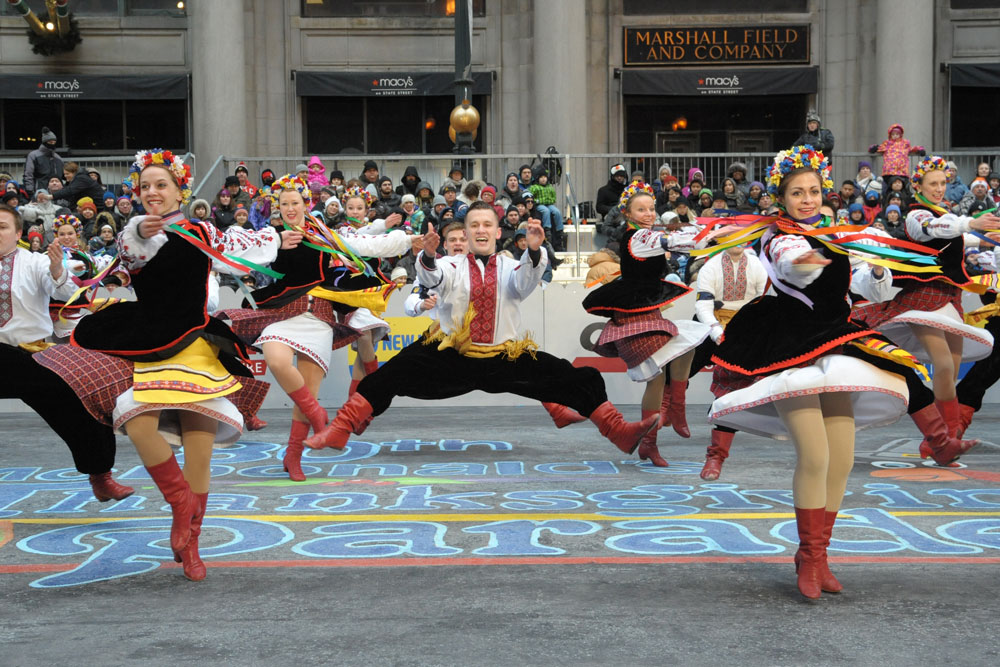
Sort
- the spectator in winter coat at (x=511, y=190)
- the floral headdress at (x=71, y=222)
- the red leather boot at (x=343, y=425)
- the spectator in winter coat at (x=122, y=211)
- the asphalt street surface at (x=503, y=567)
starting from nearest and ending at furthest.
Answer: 1. the asphalt street surface at (x=503, y=567)
2. the red leather boot at (x=343, y=425)
3. the floral headdress at (x=71, y=222)
4. the spectator in winter coat at (x=122, y=211)
5. the spectator in winter coat at (x=511, y=190)

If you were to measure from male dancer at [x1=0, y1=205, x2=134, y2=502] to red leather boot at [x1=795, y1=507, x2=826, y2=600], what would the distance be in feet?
12.3

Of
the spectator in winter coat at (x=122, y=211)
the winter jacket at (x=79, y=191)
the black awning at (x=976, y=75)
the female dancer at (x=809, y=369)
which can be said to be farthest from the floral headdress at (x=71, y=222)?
the black awning at (x=976, y=75)

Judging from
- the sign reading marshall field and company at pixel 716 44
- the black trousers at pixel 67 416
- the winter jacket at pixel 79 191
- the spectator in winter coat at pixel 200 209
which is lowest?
the black trousers at pixel 67 416

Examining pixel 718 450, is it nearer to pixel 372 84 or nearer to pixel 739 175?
pixel 739 175

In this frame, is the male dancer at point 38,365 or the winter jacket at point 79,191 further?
the winter jacket at point 79,191

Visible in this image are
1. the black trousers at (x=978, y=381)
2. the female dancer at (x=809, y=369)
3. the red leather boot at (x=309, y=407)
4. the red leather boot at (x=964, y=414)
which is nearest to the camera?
the female dancer at (x=809, y=369)

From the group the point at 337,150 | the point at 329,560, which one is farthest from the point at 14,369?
the point at 337,150

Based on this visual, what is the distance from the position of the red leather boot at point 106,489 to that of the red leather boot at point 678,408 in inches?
186

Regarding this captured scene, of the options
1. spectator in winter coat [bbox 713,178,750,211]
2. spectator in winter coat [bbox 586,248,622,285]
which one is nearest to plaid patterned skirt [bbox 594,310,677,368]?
spectator in winter coat [bbox 586,248,622,285]

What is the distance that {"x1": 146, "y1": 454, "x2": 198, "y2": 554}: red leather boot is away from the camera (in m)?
5.23

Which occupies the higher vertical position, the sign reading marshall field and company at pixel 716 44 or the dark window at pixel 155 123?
the sign reading marshall field and company at pixel 716 44

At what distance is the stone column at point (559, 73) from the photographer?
22.6 metres

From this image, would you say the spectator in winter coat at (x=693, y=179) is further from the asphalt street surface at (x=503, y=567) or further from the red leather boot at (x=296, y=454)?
the red leather boot at (x=296, y=454)

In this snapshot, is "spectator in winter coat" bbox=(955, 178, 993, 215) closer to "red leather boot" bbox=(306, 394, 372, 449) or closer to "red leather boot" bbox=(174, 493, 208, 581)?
"red leather boot" bbox=(306, 394, 372, 449)
